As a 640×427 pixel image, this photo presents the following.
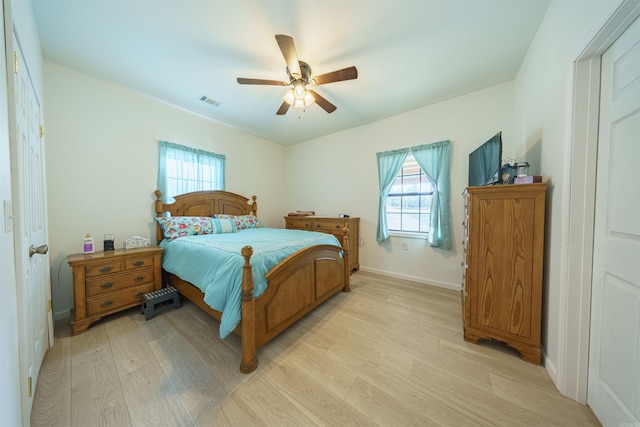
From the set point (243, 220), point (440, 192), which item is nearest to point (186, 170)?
point (243, 220)

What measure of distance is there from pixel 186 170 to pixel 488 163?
384 centimetres

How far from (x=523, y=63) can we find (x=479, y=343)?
277 centimetres

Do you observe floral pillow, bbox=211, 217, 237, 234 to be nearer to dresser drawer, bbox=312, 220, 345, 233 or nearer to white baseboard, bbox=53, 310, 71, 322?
dresser drawer, bbox=312, 220, 345, 233

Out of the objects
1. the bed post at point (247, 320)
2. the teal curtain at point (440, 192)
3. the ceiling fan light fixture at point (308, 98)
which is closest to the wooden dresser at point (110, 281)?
the bed post at point (247, 320)

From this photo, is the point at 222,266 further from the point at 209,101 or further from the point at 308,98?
the point at 209,101

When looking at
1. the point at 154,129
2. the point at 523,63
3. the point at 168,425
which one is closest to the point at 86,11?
the point at 154,129

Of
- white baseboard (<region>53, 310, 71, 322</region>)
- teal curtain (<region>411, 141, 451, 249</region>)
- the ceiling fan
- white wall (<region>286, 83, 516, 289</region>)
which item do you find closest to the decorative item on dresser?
teal curtain (<region>411, 141, 451, 249</region>)

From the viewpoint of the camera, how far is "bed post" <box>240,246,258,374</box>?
140 centimetres

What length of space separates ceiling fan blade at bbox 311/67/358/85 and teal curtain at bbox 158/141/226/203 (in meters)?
2.28

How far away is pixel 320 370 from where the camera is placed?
1424 millimetres

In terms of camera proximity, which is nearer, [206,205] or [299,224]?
[206,205]

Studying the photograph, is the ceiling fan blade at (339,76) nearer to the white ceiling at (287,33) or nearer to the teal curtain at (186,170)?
the white ceiling at (287,33)

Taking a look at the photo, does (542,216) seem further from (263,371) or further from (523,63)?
(263,371)

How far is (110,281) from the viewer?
→ 200 centimetres
